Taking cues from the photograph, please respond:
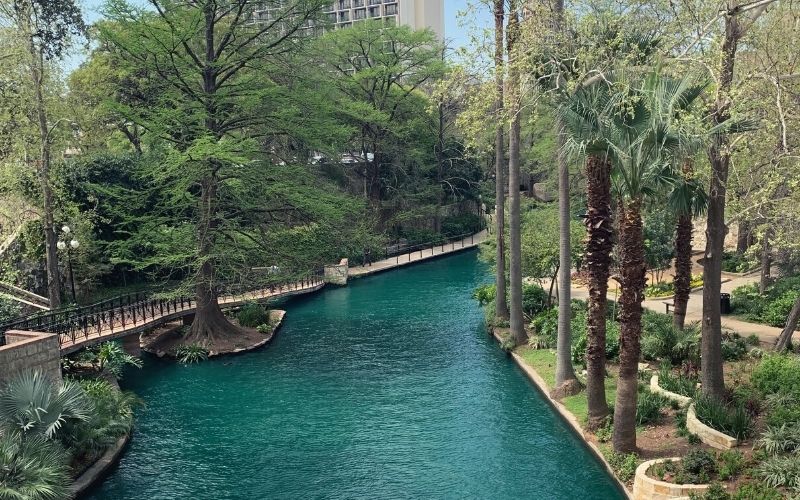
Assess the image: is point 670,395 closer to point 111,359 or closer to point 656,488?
point 656,488

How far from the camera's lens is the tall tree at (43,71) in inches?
938

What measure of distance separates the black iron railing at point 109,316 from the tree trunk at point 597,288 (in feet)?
48.1

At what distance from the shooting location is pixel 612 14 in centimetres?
1748

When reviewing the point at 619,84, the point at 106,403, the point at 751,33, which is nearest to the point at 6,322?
the point at 106,403

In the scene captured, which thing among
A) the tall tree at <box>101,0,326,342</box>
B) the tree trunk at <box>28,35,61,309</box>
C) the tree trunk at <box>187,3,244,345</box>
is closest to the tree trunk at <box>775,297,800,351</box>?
the tall tree at <box>101,0,326,342</box>

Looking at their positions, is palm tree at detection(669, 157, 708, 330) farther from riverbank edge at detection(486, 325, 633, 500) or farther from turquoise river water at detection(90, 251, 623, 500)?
turquoise river water at detection(90, 251, 623, 500)

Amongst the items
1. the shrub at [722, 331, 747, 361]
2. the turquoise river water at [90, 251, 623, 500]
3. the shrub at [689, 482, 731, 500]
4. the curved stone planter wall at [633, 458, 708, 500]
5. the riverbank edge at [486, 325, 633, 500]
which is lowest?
the turquoise river water at [90, 251, 623, 500]

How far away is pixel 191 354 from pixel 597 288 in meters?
16.4

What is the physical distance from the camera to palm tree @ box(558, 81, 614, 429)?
14.8 m

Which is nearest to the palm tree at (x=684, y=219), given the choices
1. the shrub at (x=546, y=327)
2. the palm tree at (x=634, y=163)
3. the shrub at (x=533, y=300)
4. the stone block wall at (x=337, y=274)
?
the palm tree at (x=634, y=163)

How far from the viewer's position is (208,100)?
2528cm

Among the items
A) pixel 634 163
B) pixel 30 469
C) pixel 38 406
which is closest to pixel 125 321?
pixel 38 406

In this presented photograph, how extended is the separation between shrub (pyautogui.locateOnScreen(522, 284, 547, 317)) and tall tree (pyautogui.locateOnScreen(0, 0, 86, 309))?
60.7ft

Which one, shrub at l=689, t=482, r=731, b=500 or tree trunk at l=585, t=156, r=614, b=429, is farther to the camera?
tree trunk at l=585, t=156, r=614, b=429
